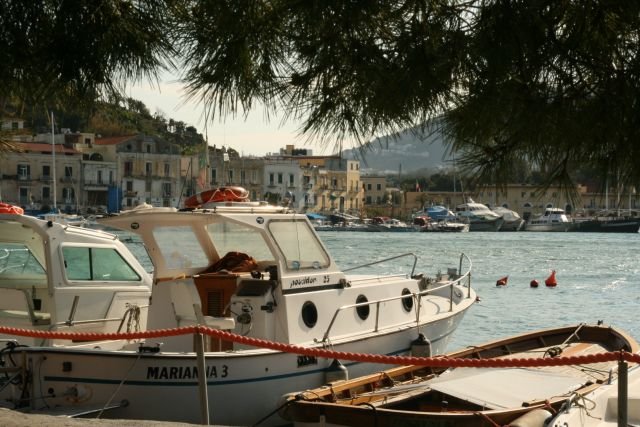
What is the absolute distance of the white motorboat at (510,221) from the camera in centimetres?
13125

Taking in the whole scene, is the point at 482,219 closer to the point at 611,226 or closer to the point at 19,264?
the point at 611,226

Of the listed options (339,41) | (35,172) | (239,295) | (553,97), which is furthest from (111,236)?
(35,172)

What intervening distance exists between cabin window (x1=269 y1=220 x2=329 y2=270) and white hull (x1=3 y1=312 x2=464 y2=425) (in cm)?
134

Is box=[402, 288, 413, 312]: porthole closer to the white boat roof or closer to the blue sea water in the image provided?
the white boat roof

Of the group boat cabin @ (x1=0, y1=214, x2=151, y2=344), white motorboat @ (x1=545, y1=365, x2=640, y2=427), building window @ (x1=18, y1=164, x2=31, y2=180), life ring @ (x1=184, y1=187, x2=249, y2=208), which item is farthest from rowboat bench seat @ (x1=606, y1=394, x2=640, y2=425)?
building window @ (x1=18, y1=164, x2=31, y2=180)

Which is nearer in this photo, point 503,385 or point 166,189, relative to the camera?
point 503,385

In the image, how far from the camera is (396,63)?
648 cm

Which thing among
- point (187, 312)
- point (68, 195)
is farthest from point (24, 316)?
point (68, 195)

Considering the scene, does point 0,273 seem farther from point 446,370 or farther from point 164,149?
point 164,149

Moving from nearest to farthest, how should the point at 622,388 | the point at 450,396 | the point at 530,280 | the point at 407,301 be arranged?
the point at 622,388
the point at 450,396
the point at 407,301
the point at 530,280

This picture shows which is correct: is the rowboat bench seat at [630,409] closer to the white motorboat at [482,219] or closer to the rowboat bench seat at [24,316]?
the rowboat bench seat at [24,316]

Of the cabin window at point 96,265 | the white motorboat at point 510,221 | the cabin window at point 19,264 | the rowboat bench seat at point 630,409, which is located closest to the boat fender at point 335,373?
the rowboat bench seat at point 630,409

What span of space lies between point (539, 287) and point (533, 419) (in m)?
33.2

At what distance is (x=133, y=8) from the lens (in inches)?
297
